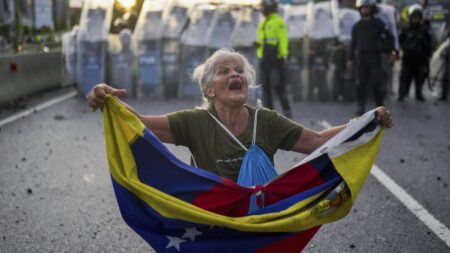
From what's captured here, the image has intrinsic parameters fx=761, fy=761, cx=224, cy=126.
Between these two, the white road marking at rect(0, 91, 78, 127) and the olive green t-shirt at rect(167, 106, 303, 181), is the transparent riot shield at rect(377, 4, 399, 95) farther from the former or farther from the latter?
the olive green t-shirt at rect(167, 106, 303, 181)

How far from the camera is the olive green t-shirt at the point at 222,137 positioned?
3857 mm

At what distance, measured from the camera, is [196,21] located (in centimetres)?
1773

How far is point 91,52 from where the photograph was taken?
57.4 feet

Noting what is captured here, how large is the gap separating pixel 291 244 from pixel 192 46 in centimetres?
1403

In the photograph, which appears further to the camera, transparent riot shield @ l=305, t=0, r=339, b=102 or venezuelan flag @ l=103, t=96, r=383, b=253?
transparent riot shield @ l=305, t=0, r=339, b=102

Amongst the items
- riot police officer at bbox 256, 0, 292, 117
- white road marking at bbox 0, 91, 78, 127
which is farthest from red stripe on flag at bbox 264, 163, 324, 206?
riot police officer at bbox 256, 0, 292, 117

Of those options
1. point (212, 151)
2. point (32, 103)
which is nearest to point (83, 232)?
point (212, 151)

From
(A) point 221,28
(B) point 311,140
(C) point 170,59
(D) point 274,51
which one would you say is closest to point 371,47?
(D) point 274,51

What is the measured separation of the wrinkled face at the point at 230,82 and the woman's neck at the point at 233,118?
1.9 inches

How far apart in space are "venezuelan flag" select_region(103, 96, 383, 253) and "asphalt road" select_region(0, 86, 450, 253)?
1.93 metres

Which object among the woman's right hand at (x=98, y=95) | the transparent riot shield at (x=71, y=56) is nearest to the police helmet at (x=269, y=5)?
the transparent riot shield at (x=71, y=56)

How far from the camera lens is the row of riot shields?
665 inches

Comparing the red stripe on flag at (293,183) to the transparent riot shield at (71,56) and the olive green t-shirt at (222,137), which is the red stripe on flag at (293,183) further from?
the transparent riot shield at (71,56)

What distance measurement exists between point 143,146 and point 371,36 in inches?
398
